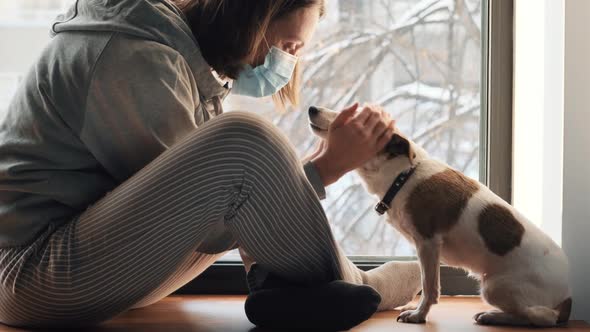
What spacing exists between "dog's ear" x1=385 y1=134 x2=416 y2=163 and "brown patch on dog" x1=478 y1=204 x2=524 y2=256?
0.61 feet

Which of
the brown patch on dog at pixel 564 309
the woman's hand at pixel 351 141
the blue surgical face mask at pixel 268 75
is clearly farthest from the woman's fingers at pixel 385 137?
the brown patch on dog at pixel 564 309

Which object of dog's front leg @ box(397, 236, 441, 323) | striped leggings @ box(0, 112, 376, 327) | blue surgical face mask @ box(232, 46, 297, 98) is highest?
blue surgical face mask @ box(232, 46, 297, 98)

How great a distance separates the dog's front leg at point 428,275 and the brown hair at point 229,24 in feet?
1.71

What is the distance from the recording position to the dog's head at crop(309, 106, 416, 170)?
156 cm

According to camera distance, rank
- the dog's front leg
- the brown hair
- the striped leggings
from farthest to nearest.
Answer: the dog's front leg, the brown hair, the striped leggings

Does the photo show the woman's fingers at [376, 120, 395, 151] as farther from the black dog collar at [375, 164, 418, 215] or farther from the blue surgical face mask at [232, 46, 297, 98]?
the blue surgical face mask at [232, 46, 297, 98]

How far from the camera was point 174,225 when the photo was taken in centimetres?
123

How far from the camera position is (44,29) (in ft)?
6.65

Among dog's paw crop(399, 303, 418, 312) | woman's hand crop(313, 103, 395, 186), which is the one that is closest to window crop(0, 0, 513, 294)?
dog's paw crop(399, 303, 418, 312)

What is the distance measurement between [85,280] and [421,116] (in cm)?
111

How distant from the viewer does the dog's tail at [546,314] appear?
1483 millimetres

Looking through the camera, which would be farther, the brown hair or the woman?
the brown hair

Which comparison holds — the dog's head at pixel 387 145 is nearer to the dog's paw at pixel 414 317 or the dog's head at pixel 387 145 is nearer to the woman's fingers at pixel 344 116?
the woman's fingers at pixel 344 116

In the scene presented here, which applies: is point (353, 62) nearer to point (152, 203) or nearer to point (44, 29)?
point (44, 29)
